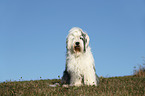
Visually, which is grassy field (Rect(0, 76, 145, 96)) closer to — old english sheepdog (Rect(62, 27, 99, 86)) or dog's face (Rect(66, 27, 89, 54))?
old english sheepdog (Rect(62, 27, 99, 86))

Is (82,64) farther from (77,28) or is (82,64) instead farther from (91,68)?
(77,28)

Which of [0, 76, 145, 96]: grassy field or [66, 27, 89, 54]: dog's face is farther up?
[66, 27, 89, 54]: dog's face

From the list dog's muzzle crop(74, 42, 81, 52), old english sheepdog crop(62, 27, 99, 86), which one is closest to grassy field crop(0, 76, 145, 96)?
old english sheepdog crop(62, 27, 99, 86)

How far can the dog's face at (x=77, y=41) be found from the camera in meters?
7.95

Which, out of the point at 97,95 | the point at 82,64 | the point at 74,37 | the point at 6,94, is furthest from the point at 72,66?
the point at 6,94

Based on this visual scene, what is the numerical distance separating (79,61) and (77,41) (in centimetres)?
82

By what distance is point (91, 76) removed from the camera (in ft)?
27.3

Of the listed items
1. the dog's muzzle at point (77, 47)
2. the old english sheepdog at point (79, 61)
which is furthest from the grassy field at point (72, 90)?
the dog's muzzle at point (77, 47)

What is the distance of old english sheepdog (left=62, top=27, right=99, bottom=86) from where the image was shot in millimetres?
8141

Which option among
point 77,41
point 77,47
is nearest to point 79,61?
point 77,47

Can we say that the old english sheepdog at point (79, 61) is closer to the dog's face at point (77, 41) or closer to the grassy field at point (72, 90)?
the dog's face at point (77, 41)

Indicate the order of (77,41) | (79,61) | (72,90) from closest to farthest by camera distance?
(72,90), (77,41), (79,61)

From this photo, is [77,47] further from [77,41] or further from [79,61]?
[79,61]

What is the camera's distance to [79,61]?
26.9 ft
